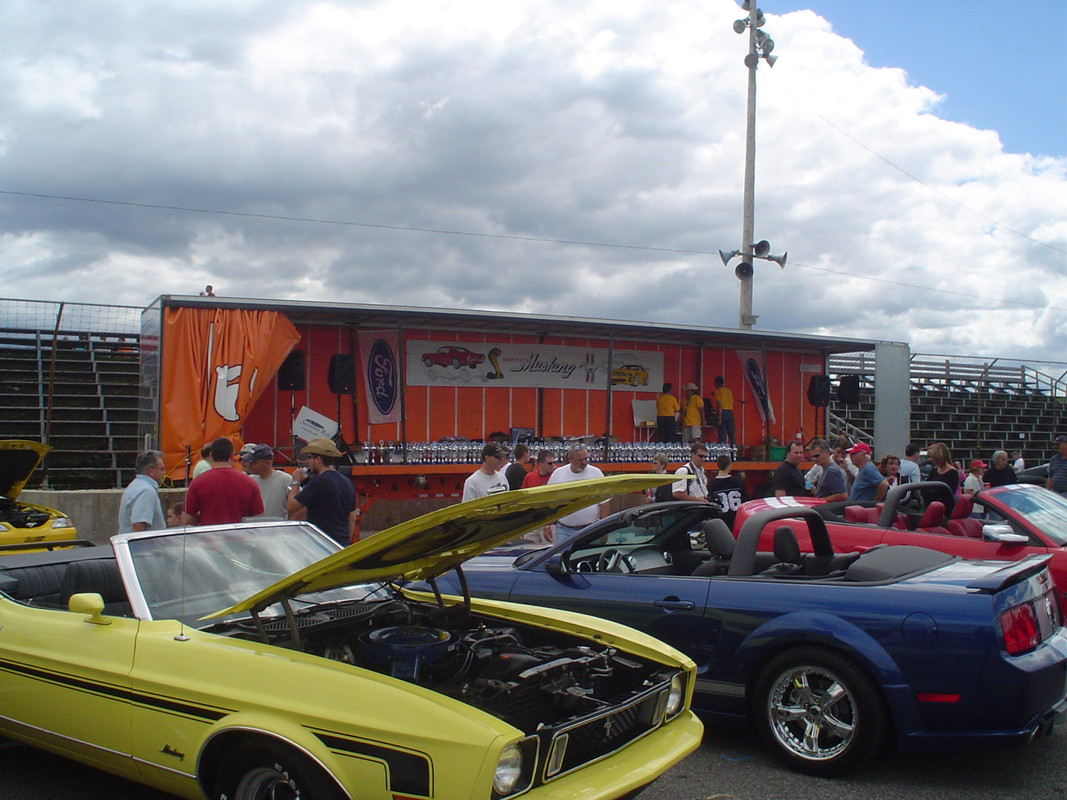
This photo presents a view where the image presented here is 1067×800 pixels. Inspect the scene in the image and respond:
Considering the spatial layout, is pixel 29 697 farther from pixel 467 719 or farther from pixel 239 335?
pixel 239 335

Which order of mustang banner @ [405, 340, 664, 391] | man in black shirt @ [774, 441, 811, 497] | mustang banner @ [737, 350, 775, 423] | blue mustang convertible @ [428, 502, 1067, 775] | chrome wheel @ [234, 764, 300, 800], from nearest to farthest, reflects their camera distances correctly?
chrome wheel @ [234, 764, 300, 800] → blue mustang convertible @ [428, 502, 1067, 775] → man in black shirt @ [774, 441, 811, 497] → mustang banner @ [405, 340, 664, 391] → mustang banner @ [737, 350, 775, 423]

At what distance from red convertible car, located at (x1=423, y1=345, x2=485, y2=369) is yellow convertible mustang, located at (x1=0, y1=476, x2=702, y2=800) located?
11.9 m

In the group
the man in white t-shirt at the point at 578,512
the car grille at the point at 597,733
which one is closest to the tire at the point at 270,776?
the car grille at the point at 597,733

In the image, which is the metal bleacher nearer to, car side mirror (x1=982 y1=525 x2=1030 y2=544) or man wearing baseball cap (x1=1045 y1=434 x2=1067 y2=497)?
man wearing baseball cap (x1=1045 y1=434 x2=1067 y2=497)

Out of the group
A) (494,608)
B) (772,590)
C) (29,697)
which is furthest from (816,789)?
(29,697)

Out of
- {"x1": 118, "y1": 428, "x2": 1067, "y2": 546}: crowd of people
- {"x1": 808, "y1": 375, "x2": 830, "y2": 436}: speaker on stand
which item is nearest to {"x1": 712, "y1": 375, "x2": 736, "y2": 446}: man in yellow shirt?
{"x1": 808, "y1": 375, "x2": 830, "y2": 436}: speaker on stand

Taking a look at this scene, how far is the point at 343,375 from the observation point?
14.2 m

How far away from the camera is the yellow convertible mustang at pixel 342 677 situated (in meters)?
2.70

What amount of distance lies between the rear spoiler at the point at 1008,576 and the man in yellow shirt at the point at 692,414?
45.4 feet

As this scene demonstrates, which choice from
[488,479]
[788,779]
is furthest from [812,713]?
[488,479]

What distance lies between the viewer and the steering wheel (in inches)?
212

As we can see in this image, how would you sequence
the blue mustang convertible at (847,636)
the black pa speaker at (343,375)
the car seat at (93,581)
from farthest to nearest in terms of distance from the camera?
1. the black pa speaker at (343,375)
2. the car seat at (93,581)
3. the blue mustang convertible at (847,636)

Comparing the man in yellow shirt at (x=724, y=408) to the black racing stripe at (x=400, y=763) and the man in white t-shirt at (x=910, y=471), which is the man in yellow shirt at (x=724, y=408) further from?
the black racing stripe at (x=400, y=763)

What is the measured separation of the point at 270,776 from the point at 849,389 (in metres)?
18.7
